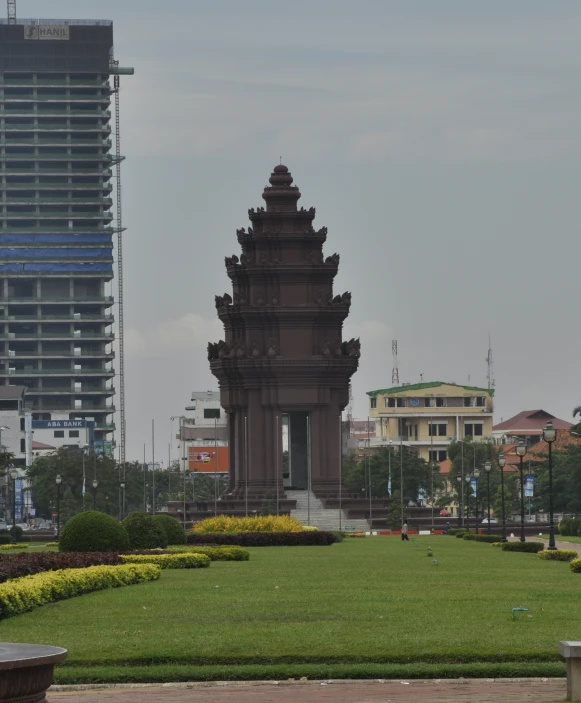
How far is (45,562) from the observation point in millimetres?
35531

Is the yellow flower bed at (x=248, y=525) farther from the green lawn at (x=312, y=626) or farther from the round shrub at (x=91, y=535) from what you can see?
the green lawn at (x=312, y=626)

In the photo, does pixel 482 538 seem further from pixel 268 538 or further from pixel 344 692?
pixel 344 692

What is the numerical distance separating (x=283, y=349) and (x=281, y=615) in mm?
75233

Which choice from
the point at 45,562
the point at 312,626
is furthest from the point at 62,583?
the point at 312,626

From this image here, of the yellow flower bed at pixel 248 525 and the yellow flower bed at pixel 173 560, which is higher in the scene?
the yellow flower bed at pixel 248 525

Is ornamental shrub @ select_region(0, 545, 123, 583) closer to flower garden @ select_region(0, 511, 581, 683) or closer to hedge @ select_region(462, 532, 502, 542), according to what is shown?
flower garden @ select_region(0, 511, 581, 683)

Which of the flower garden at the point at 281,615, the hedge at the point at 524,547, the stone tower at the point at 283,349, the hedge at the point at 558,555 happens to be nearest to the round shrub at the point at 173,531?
the hedge at the point at 524,547

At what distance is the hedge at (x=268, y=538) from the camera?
204ft

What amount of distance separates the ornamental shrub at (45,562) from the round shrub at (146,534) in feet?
37.7

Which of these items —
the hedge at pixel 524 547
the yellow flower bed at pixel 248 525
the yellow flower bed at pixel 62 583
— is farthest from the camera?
the yellow flower bed at pixel 248 525

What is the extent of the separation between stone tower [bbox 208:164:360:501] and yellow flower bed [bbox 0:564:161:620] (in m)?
63.9

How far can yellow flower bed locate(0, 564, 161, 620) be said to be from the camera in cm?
2797

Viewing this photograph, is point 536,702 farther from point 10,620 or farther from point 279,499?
point 279,499

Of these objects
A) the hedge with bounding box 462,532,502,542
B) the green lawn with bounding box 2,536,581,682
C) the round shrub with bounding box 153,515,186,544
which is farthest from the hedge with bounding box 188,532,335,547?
the green lawn with bounding box 2,536,581,682
